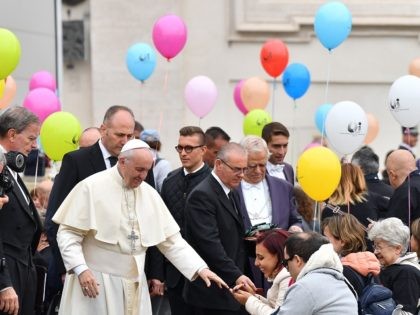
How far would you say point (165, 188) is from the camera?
1030cm

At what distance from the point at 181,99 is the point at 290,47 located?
6.06 ft

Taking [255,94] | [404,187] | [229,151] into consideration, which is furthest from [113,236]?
[255,94]

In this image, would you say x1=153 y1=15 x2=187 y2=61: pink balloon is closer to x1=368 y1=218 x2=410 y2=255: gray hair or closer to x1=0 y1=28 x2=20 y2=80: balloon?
x1=0 y1=28 x2=20 y2=80: balloon

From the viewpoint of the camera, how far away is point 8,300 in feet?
26.1

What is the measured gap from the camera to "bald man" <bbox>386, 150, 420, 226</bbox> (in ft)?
35.7

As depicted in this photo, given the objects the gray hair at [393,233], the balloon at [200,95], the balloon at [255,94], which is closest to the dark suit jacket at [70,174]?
the gray hair at [393,233]

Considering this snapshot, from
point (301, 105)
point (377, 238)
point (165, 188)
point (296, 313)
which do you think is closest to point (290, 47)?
point (301, 105)

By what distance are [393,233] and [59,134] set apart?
3.52 meters

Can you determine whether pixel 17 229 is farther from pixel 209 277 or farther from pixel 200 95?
pixel 200 95

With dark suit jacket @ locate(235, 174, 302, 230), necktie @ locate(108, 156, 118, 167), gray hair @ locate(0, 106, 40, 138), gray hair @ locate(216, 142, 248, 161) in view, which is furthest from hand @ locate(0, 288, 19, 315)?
dark suit jacket @ locate(235, 174, 302, 230)

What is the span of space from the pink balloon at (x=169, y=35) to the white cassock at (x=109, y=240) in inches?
227

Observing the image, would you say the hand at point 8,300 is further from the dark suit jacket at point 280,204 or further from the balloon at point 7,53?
the balloon at point 7,53

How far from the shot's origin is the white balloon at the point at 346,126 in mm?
11617

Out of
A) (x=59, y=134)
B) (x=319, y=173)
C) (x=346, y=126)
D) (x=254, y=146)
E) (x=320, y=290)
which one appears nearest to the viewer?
(x=320, y=290)
